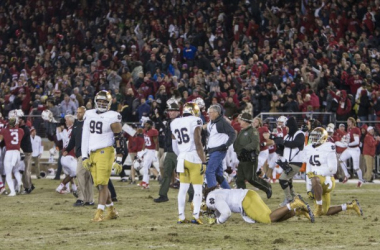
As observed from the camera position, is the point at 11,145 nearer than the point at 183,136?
No

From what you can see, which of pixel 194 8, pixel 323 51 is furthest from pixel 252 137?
pixel 194 8

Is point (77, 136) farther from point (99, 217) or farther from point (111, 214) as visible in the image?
point (99, 217)

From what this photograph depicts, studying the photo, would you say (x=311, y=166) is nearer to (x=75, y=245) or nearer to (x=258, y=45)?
(x=75, y=245)

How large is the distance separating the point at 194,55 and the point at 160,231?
57.2 feet

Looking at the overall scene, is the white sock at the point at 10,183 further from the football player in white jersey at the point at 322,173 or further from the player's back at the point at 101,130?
the football player in white jersey at the point at 322,173

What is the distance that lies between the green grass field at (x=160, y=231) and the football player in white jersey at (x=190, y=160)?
0.38m

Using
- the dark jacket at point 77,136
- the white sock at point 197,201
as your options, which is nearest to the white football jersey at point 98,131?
the white sock at point 197,201

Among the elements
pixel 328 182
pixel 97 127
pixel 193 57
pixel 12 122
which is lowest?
pixel 328 182

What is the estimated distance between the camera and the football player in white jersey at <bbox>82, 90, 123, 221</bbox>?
1242 cm

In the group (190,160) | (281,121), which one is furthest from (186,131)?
(281,121)

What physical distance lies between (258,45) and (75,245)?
18.6 meters

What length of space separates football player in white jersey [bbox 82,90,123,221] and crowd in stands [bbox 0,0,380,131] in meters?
10.3

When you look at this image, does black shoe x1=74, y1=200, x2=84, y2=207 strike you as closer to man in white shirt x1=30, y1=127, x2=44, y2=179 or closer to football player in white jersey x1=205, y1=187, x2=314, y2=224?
football player in white jersey x1=205, y1=187, x2=314, y2=224

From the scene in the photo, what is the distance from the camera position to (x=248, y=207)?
11.6 metres
